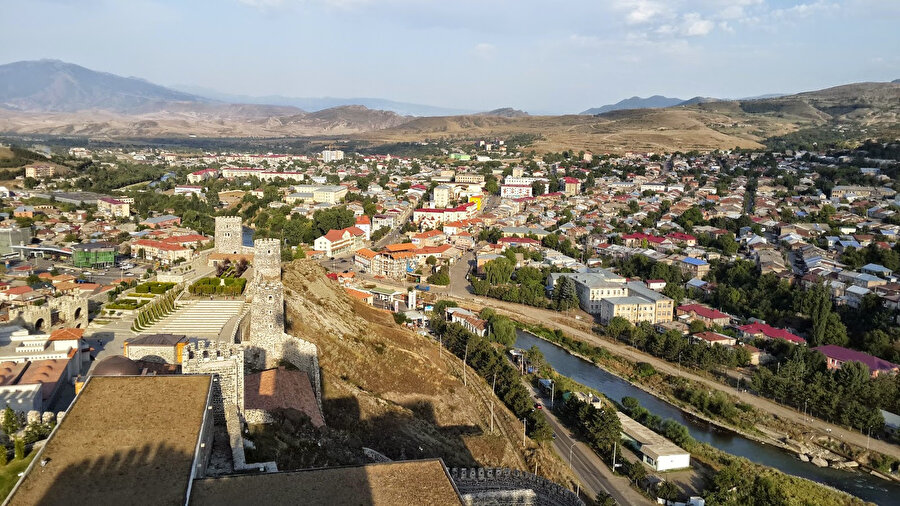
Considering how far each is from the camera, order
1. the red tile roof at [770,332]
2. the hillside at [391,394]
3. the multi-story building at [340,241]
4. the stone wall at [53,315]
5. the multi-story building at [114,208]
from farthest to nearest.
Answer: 1. the multi-story building at [114,208]
2. the multi-story building at [340,241]
3. the red tile roof at [770,332]
4. the stone wall at [53,315]
5. the hillside at [391,394]

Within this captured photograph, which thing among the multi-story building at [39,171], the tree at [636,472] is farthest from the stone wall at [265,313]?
the multi-story building at [39,171]

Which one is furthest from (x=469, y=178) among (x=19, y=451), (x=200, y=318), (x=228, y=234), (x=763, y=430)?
(x=19, y=451)

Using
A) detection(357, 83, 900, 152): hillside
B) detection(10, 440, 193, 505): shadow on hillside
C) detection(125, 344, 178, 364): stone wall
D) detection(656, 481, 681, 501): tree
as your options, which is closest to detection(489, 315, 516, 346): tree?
detection(656, 481, 681, 501): tree

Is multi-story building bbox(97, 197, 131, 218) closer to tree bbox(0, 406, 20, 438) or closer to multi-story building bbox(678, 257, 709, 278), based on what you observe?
multi-story building bbox(678, 257, 709, 278)

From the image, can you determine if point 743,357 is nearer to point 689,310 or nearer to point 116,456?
point 689,310

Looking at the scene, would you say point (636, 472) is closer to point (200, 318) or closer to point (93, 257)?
point (200, 318)

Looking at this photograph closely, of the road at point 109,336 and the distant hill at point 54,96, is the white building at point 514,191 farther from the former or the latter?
the distant hill at point 54,96
